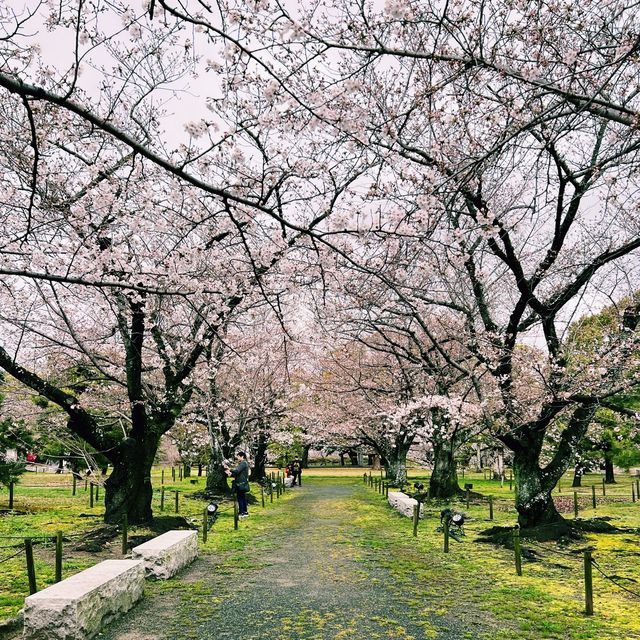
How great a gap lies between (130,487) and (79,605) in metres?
7.55

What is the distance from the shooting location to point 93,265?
9.85 meters

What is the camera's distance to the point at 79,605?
5.79 m

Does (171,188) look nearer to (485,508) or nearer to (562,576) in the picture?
(562,576)

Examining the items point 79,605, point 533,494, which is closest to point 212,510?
point 533,494

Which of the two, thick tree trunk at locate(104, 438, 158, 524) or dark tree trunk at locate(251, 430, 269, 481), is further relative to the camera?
dark tree trunk at locate(251, 430, 269, 481)

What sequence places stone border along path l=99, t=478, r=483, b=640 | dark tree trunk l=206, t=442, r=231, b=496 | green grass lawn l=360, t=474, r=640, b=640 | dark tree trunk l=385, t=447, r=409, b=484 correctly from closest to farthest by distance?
stone border along path l=99, t=478, r=483, b=640
green grass lawn l=360, t=474, r=640, b=640
dark tree trunk l=206, t=442, r=231, b=496
dark tree trunk l=385, t=447, r=409, b=484

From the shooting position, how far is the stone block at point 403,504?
15977 mm

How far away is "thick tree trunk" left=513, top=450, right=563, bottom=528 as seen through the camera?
40.6 ft

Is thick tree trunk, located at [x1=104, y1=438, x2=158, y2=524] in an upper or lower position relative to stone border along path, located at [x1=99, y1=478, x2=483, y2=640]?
upper

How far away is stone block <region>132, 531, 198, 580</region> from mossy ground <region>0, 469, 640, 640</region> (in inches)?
8.3

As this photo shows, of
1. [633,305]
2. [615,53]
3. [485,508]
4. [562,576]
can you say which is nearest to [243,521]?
[485,508]

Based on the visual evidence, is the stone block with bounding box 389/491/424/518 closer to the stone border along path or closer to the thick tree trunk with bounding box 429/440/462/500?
the thick tree trunk with bounding box 429/440/462/500

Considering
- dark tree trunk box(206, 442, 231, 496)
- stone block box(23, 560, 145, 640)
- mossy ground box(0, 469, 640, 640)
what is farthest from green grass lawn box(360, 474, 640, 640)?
dark tree trunk box(206, 442, 231, 496)

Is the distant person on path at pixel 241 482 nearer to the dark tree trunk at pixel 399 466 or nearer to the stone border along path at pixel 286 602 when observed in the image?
the stone border along path at pixel 286 602
